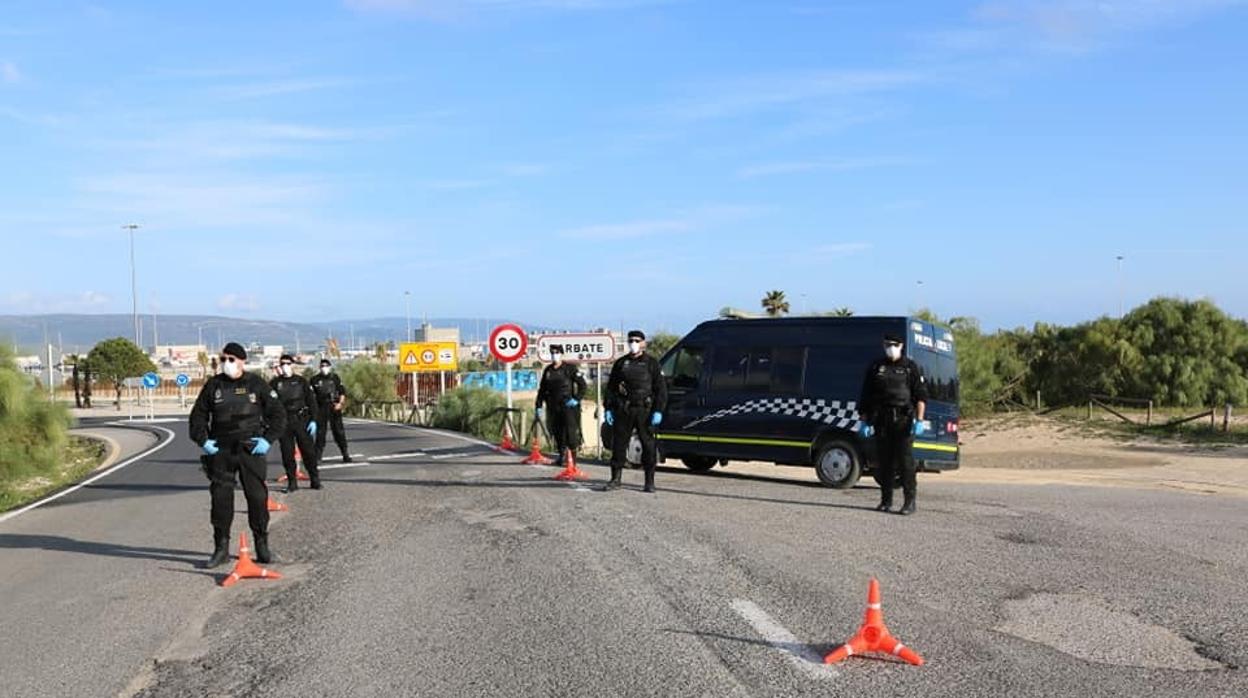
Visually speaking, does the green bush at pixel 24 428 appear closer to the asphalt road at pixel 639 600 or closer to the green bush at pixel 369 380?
the asphalt road at pixel 639 600

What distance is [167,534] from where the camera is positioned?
10805 mm

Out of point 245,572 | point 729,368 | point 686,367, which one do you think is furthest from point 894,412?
point 245,572

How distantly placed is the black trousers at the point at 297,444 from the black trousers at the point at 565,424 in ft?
11.6

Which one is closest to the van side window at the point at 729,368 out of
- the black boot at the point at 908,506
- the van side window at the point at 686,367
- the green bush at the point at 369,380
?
the van side window at the point at 686,367

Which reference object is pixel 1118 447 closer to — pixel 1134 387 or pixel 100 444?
pixel 1134 387

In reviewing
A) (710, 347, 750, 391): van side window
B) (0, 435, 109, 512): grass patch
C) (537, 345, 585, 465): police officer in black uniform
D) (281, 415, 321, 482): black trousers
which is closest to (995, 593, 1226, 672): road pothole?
(710, 347, 750, 391): van side window

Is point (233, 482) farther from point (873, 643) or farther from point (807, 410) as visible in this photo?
point (807, 410)

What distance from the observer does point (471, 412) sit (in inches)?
1281

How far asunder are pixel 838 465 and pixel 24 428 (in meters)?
20.6

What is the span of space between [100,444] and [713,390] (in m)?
28.5

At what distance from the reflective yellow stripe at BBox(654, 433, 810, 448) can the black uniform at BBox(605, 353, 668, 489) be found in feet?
8.28

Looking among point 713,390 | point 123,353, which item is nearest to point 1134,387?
point 713,390

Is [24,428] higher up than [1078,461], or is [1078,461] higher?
[24,428]

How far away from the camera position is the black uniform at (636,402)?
12.7 meters
